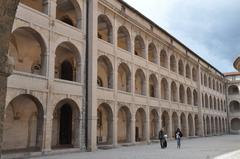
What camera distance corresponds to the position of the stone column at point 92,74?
1938 centimetres

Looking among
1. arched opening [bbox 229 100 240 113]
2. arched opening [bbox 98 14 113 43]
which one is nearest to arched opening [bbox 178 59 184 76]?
arched opening [bbox 98 14 113 43]

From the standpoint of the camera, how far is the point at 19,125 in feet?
64.3

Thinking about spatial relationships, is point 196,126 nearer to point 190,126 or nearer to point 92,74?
point 190,126

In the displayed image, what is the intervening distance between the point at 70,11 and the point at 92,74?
5.48 metres

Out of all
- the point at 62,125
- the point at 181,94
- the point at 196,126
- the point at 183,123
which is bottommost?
the point at 196,126

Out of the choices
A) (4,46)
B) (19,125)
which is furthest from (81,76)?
(4,46)

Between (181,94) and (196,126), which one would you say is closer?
(181,94)

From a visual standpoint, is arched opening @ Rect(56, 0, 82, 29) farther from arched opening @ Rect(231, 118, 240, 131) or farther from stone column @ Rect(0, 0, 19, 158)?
arched opening @ Rect(231, 118, 240, 131)

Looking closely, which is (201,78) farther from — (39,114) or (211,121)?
(39,114)

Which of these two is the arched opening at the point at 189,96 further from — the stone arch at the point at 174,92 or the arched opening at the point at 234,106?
the arched opening at the point at 234,106

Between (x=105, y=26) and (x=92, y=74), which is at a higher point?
(x=105, y=26)

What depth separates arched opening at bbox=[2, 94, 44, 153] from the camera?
A: 18689 mm

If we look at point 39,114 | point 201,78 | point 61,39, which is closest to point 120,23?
point 61,39

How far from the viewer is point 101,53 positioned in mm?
21562
